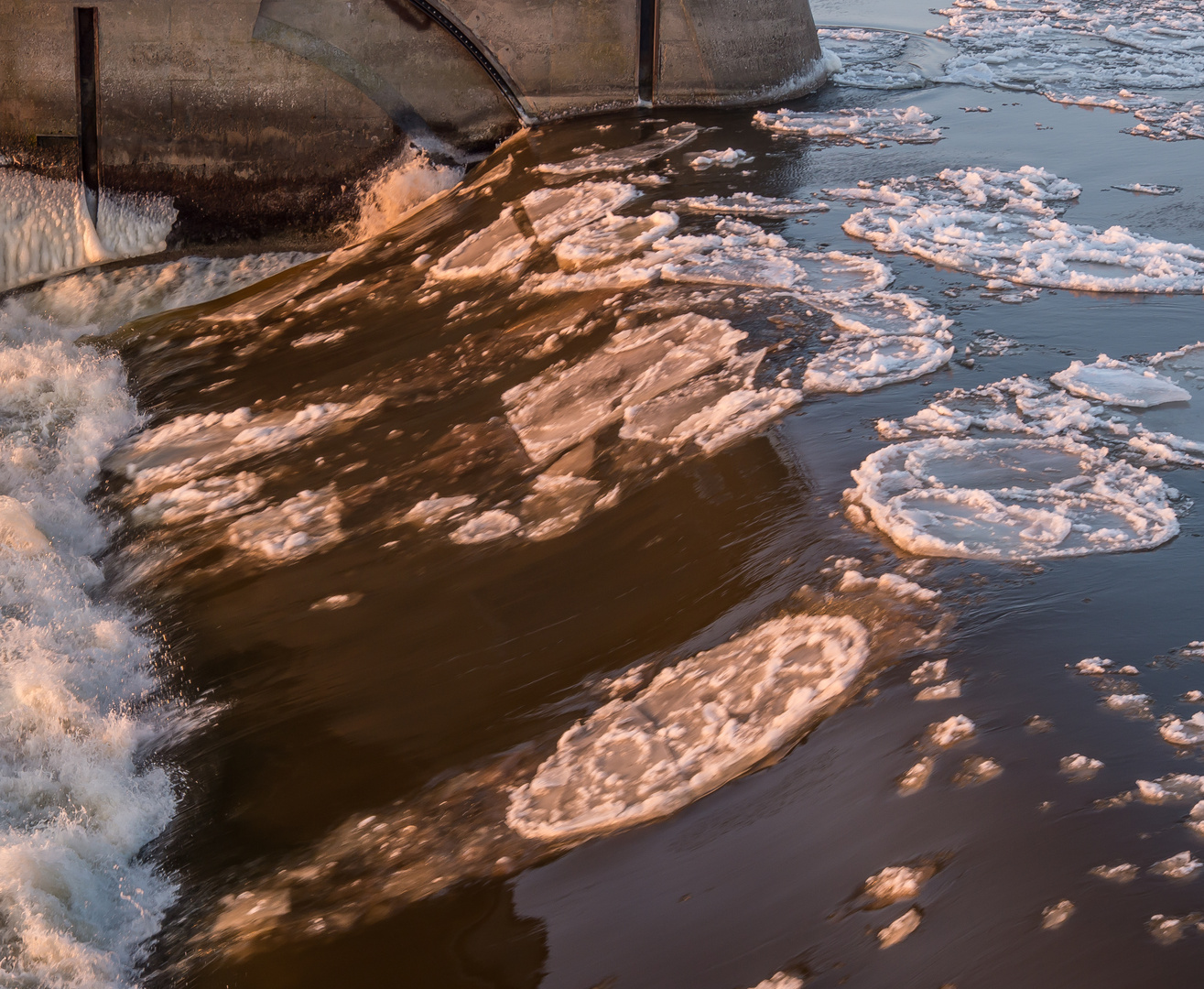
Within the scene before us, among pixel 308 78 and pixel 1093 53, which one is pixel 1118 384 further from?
pixel 1093 53

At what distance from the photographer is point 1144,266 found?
5.49 metres

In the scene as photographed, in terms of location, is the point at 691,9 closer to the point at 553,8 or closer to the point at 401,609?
the point at 553,8

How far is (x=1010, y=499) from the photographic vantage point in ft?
11.7

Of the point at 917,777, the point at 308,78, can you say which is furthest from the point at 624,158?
the point at 917,777

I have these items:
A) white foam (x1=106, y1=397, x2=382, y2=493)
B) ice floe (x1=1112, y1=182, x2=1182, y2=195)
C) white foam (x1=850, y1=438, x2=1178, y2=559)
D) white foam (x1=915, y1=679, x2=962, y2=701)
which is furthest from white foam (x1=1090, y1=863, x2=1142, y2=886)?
ice floe (x1=1112, y1=182, x2=1182, y2=195)

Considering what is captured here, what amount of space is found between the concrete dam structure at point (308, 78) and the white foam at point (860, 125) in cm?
62

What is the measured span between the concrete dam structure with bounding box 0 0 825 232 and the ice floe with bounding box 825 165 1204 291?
240cm

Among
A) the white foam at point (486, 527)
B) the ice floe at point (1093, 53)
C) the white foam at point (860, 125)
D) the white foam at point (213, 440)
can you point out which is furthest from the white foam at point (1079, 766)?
the ice floe at point (1093, 53)

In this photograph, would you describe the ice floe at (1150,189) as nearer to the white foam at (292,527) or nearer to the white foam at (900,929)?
the white foam at (292,527)

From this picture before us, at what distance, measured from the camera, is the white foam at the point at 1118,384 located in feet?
13.8

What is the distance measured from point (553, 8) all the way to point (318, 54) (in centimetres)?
172

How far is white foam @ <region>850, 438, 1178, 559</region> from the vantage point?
3.37 metres

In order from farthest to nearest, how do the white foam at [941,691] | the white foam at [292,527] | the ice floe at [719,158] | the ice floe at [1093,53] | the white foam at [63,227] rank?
the ice floe at [1093,53] → the white foam at [63,227] → the ice floe at [719,158] → the white foam at [292,527] → the white foam at [941,691]

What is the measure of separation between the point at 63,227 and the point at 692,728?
673 centimetres
